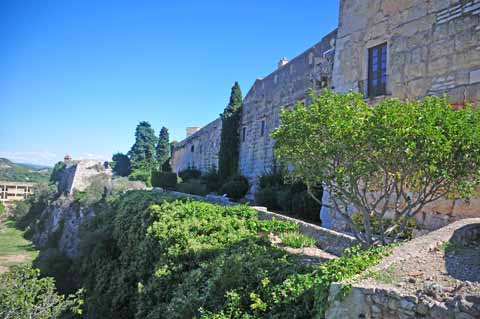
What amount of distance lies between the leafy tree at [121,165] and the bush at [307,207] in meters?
27.2

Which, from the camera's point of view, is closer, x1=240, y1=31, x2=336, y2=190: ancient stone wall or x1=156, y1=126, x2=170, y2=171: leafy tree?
x1=240, y1=31, x2=336, y2=190: ancient stone wall

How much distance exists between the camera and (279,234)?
251 inches

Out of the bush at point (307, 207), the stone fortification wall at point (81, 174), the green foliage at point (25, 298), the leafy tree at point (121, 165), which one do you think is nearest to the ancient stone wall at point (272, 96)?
the bush at point (307, 207)

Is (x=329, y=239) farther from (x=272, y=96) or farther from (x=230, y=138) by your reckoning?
(x=230, y=138)

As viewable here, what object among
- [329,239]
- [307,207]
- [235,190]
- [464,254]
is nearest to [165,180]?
[235,190]

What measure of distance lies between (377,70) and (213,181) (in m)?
12.7

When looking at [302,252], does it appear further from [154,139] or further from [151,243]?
[154,139]

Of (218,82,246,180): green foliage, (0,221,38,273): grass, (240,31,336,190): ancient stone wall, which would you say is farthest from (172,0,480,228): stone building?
(0,221,38,273): grass

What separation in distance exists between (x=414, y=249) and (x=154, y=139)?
115 ft

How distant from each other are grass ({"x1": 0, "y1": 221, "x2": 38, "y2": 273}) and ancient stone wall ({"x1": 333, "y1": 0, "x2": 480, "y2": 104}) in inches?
791

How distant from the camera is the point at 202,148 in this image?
80.8ft

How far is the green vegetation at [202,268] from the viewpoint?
3.53 meters

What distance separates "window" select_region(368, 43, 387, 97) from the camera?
6.74 meters

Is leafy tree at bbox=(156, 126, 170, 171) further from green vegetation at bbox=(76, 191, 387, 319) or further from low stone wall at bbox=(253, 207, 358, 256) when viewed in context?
low stone wall at bbox=(253, 207, 358, 256)
